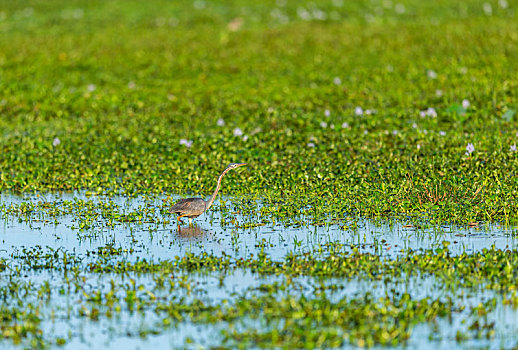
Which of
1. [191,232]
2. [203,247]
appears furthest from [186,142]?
[203,247]

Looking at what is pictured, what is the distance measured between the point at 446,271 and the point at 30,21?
25.0 meters

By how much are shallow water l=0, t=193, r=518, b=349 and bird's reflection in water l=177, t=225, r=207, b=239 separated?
1cm

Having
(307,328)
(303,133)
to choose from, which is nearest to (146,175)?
(303,133)

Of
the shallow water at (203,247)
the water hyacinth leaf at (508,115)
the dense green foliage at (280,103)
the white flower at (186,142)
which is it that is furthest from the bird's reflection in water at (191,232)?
the water hyacinth leaf at (508,115)

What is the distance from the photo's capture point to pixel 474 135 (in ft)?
52.1

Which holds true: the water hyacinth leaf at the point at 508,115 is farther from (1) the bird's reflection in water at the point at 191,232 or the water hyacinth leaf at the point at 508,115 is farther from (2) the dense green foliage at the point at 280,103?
(1) the bird's reflection in water at the point at 191,232

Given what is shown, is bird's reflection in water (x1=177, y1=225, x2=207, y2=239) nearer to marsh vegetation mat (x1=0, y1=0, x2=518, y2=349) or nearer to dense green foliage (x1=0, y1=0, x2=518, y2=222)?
marsh vegetation mat (x1=0, y1=0, x2=518, y2=349)

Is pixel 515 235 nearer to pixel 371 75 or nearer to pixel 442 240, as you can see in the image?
pixel 442 240

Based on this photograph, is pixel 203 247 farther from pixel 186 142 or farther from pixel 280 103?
pixel 280 103

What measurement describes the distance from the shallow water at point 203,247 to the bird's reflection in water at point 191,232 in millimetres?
13

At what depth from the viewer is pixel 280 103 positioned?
19.2 metres

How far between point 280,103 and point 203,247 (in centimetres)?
906

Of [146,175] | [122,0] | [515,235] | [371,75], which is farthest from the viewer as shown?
[122,0]

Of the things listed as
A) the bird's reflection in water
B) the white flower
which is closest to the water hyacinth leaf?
the white flower
